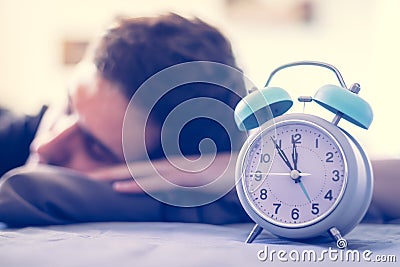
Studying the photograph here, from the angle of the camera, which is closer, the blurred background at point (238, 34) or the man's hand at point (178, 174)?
the man's hand at point (178, 174)

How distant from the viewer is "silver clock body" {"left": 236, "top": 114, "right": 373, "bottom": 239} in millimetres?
564

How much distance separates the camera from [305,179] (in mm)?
576

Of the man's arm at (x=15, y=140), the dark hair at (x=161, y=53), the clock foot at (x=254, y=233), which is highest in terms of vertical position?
the dark hair at (x=161, y=53)

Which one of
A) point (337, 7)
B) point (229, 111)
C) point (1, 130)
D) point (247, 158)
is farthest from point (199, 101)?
point (337, 7)

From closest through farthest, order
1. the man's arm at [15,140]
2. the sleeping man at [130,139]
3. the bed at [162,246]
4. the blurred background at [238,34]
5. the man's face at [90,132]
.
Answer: the bed at [162,246] → the sleeping man at [130,139] → the man's face at [90,132] → the man's arm at [15,140] → the blurred background at [238,34]

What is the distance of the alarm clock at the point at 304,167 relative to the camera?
56cm

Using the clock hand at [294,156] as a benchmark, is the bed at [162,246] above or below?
below

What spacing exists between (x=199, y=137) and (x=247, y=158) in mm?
185

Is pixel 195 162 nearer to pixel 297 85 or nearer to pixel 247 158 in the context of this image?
pixel 247 158

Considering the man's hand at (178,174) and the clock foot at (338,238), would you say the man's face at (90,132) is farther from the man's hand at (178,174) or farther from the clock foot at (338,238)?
the clock foot at (338,238)

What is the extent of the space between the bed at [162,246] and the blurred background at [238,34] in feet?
2.85

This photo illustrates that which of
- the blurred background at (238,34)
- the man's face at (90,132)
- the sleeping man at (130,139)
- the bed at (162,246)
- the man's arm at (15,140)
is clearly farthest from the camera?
the blurred background at (238,34)

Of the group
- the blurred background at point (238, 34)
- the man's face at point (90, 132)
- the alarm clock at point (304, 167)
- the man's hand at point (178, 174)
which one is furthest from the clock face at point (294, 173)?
the blurred background at point (238, 34)

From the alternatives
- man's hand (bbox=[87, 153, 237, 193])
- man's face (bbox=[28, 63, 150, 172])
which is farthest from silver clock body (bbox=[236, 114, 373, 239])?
man's face (bbox=[28, 63, 150, 172])
